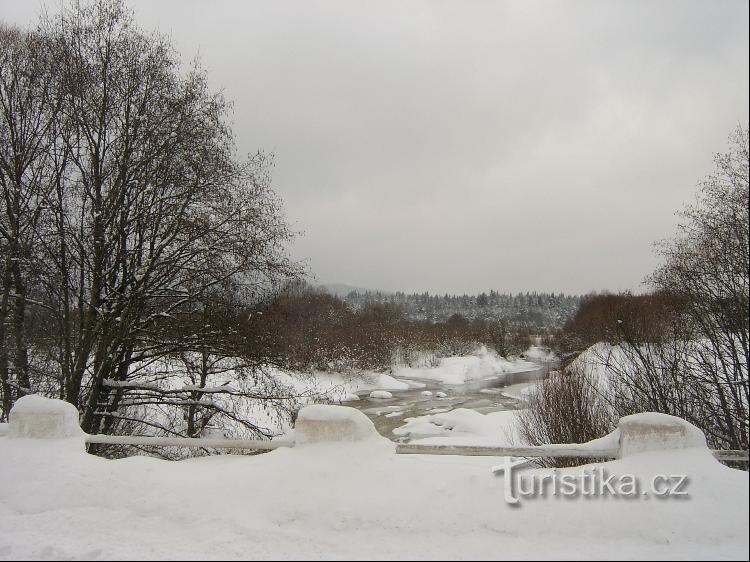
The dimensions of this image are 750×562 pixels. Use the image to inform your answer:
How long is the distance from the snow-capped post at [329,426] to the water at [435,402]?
14638 mm

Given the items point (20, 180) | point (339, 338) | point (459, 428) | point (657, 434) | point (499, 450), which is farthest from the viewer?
point (339, 338)

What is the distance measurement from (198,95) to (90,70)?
220 cm

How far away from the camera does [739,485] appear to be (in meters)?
3.78

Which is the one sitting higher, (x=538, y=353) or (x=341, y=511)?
(x=538, y=353)

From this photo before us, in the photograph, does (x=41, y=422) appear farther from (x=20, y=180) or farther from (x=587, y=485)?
(x=20, y=180)

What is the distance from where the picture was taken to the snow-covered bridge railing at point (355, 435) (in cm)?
429

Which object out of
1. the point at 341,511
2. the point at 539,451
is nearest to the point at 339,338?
the point at 539,451

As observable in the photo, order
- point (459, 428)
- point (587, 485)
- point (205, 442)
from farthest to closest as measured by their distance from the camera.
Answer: point (459, 428) < point (205, 442) < point (587, 485)

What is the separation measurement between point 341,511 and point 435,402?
25850mm

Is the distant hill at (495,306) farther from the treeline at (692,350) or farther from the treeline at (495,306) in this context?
the treeline at (692,350)

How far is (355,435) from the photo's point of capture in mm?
4750

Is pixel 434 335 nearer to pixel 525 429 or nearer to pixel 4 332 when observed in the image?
pixel 525 429

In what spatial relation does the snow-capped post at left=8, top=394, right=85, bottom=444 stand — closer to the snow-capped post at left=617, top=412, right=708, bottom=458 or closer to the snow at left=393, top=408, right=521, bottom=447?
the snow-capped post at left=617, top=412, right=708, bottom=458

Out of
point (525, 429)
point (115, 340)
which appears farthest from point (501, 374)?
point (115, 340)
